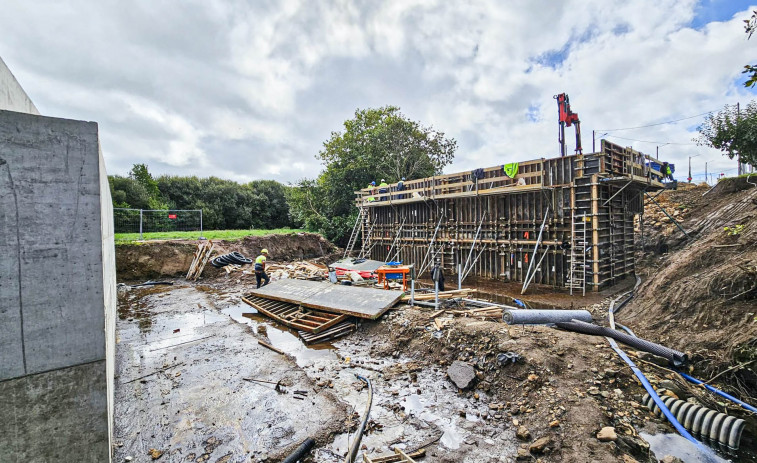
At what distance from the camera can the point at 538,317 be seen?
6426 mm

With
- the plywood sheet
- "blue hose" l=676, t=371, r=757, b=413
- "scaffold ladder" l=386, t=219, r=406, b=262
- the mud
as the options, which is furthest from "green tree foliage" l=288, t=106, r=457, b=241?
"blue hose" l=676, t=371, r=757, b=413

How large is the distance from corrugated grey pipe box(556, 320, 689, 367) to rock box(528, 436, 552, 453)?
3198 millimetres

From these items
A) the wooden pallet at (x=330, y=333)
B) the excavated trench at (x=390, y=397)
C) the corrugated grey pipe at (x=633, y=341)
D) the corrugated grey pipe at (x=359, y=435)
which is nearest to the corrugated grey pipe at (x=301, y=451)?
the excavated trench at (x=390, y=397)

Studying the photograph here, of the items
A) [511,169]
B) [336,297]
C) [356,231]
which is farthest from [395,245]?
[336,297]

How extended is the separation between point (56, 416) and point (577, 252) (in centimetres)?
1391

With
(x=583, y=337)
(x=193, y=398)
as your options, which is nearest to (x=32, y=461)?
(x=193, y=398)

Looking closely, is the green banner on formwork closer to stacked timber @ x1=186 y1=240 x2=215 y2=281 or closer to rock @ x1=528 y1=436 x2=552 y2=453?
rock @ x1=528 y1=436 x2=552 y2=453

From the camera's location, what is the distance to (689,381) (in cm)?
480

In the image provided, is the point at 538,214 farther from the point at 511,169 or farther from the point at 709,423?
the point at 709,423

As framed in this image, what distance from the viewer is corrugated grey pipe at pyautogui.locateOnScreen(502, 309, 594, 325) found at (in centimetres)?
639

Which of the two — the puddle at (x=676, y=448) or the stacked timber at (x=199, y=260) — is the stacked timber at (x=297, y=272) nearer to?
the stacked timber at (x=199, y=260)

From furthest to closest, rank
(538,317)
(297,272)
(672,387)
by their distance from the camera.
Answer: (297,272), (538,317), (672,387)

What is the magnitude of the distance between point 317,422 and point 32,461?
279cm

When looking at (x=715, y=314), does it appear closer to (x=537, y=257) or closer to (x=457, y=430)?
(x=457, y=430)
